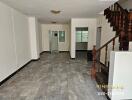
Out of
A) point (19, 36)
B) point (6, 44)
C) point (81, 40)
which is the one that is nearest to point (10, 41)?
point (6, 44)

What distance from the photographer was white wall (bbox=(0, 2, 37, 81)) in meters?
3.65

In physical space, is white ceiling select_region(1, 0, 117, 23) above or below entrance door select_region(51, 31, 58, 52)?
above

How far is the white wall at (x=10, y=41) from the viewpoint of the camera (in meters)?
3.65

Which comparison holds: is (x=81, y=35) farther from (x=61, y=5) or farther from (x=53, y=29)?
(x=61, y=5)

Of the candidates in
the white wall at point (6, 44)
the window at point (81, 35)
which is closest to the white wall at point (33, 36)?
the white wall at point (6, 44)

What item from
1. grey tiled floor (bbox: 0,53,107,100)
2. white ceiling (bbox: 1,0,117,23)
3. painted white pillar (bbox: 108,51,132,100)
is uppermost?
white ceiling (bbox: 1,0,117,23)

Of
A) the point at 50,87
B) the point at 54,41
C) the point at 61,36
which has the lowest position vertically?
the point at 50,87

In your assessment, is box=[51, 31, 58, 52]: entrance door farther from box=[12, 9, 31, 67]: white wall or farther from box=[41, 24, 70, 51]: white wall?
box=[12, 9, 31, 67]: white wall

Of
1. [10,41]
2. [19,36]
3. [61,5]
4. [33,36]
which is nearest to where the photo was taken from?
[61,5]

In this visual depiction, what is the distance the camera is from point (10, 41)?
13.8 feet

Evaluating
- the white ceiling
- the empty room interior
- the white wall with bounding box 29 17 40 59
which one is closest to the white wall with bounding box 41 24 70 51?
the white wall with bounding box 29 17 40 59

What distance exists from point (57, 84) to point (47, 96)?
734 millimetres

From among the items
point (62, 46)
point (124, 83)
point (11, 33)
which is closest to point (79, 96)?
point (124, 83)

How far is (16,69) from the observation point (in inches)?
183
